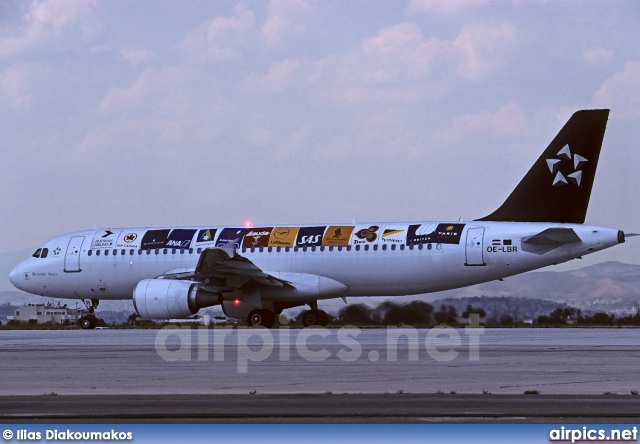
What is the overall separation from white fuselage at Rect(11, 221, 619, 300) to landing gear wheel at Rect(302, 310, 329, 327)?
5.74 feet

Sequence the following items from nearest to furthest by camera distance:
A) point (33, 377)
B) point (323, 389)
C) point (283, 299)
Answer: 1. point (323, 389)
2. point (33, 377)
3. point (283, 299)

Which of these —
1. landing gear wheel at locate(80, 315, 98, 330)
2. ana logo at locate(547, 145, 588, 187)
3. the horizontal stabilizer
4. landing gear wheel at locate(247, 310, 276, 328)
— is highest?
ana logo at locate(547, 145, 588, 187)

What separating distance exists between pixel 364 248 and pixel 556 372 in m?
20.8

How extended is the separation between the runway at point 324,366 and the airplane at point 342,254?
830 centimetres

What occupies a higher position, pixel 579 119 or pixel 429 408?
pixel 579 119

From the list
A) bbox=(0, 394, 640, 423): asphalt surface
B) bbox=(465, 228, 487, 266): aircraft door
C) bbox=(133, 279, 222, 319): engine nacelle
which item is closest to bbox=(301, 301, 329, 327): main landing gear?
bbox=(133, 279, 222, 319): engine nacelle

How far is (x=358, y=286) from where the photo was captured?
124 feet

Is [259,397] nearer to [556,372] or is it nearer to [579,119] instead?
[556,372]

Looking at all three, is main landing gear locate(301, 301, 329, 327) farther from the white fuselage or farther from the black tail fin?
the black tail fin

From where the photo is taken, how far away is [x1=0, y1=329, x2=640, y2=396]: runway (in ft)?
47.0

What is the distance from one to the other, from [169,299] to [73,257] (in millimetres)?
7558

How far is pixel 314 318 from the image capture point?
39.1m

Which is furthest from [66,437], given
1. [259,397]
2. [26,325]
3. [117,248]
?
[26,325]

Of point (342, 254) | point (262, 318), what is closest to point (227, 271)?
point (262, 318)
